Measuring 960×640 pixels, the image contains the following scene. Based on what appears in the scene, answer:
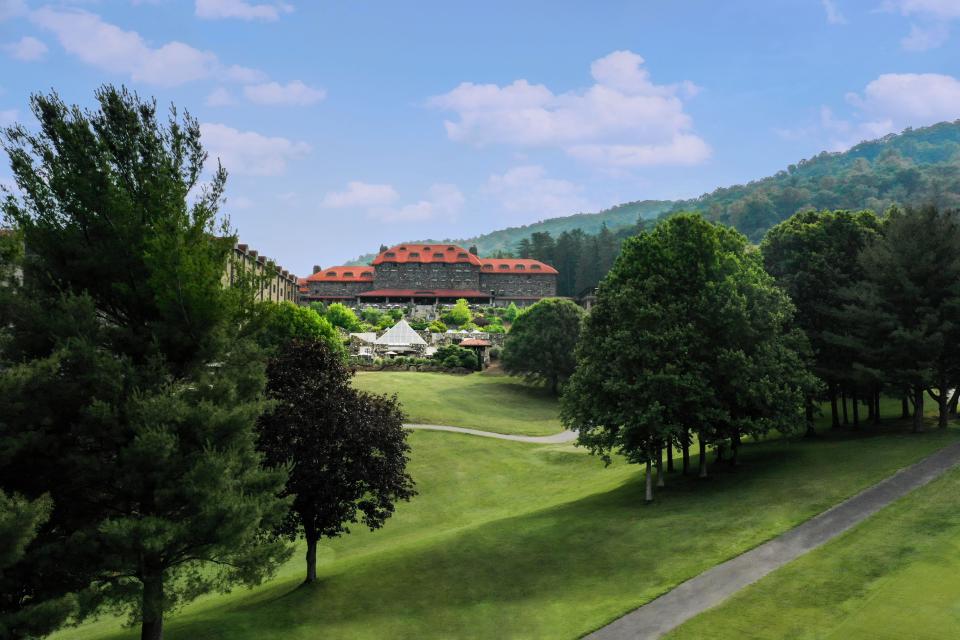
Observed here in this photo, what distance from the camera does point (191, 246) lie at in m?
18.8


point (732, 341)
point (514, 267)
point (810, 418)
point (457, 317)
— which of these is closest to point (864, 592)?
point (732, 341)

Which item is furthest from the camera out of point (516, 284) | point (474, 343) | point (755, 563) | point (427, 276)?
point (516, 284)

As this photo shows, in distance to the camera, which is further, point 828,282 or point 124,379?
point 828,282

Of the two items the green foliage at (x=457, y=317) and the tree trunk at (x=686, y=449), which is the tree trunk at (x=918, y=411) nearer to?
the tree trunk at (x=686, y=449)

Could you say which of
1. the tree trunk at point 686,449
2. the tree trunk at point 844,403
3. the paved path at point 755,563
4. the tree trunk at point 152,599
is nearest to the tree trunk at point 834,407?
the tree trunk at point 844,403

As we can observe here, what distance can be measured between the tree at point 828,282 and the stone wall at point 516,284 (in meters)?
120

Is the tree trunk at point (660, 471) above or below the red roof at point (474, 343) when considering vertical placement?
below

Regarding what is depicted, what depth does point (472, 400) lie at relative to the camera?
2736 inches

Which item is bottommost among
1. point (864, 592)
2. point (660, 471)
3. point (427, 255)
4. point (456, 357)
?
point (864, 592)

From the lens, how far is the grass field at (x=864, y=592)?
57.9 feet

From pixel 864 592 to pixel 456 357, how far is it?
7032cm

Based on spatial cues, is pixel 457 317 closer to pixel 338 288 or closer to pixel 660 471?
pixel 338 288

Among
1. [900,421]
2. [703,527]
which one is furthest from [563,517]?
[900,421]

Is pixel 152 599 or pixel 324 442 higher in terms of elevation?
pixel 324 442
